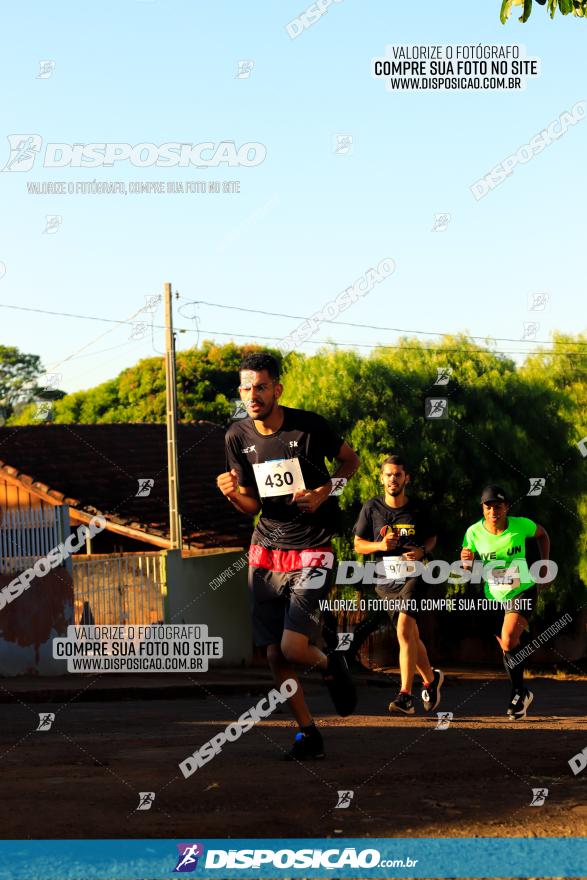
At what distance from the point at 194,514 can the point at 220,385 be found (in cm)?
2931

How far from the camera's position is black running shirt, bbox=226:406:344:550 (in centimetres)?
710

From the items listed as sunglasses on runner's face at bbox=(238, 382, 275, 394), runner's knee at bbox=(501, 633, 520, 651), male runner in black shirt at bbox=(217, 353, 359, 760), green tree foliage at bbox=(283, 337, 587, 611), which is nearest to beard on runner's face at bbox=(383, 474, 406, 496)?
runner's knee at bbox=(501, 633, 520, 651)

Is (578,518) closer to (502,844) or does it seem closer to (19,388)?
(502,844)

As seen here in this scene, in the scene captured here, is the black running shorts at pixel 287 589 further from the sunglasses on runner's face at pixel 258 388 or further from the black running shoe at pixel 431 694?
the black running shoe at pixel 431 694

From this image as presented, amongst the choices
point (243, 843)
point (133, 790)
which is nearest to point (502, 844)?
point (243, 843)

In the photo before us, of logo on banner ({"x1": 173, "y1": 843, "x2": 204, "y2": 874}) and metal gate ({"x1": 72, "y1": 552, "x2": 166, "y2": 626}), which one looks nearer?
logo on banner ({"x1": 173, "y1": 843, "x2": 204, "y2": 874})

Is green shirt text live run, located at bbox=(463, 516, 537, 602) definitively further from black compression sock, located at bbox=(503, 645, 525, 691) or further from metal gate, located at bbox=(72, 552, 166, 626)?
metal gate, located at bbox=(72, 552, 166, 626)

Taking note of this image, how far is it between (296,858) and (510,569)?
567 cm

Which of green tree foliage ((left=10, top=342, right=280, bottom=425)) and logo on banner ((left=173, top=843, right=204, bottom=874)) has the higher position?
green tree foliage ((left=10, top=342, right=280, bottom=425))

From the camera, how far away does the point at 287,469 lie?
279 inches

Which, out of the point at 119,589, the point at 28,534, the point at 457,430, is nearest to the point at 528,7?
the point at 28,534

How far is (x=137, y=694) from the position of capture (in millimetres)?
17188

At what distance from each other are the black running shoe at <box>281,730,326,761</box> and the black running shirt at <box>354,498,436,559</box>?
330cm

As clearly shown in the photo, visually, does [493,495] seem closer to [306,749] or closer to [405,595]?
[405,595]
